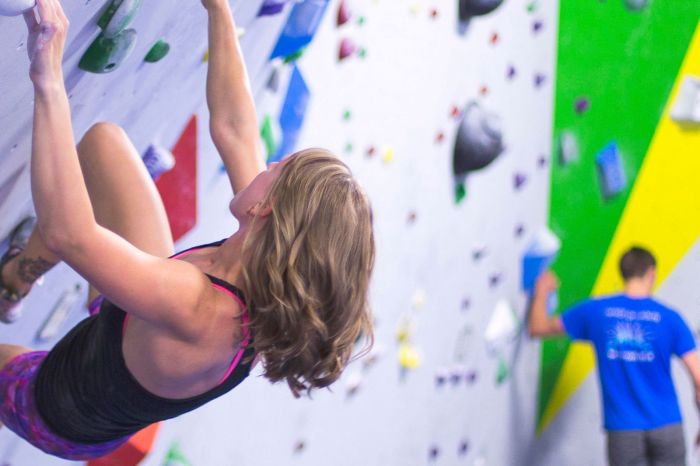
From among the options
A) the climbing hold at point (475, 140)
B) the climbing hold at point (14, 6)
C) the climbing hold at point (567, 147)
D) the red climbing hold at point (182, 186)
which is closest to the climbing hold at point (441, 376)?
the climbing hold at point (475, 140)

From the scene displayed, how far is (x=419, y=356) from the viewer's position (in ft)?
10.6

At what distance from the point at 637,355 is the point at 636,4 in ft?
3.98

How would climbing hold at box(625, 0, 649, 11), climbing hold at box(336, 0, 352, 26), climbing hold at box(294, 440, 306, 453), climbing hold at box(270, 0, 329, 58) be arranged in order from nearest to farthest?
climbing hold at box(270, 0, 329, 58)
climbing hold at box(336, 0, 352, 26)
climbing hold at box(294, 440, 306, 453)
climbing hold at box(625, 0, 649, 11)

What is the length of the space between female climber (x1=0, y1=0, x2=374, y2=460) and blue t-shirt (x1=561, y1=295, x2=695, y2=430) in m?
1.90

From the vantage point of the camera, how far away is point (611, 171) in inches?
148

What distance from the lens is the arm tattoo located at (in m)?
1.87

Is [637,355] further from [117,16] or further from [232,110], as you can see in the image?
[117,16]

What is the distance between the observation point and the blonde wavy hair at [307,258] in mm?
1487

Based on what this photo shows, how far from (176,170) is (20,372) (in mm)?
665

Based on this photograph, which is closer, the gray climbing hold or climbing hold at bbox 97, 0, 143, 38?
climbing hold at bbox 97, 0, 143, 38

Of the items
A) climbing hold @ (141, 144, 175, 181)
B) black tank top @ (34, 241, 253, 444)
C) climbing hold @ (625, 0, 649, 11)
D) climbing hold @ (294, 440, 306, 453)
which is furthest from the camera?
climbing hold @ (625, 0, 649, 11)

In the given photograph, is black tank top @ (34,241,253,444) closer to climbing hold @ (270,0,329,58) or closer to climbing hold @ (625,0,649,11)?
climbing hold @ (270,0,329,58)

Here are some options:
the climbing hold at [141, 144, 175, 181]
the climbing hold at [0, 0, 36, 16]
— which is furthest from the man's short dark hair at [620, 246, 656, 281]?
the climbing hold at [0, 0, 36, 16]

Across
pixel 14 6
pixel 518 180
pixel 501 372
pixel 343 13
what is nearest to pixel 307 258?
pixel 14 6
